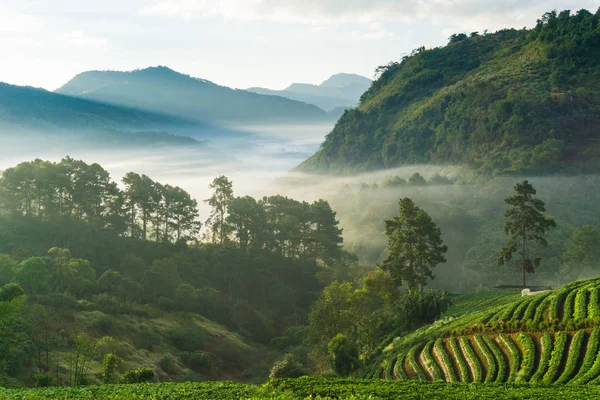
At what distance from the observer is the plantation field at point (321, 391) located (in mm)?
32719

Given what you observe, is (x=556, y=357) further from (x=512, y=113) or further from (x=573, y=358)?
(x=512, y=113)

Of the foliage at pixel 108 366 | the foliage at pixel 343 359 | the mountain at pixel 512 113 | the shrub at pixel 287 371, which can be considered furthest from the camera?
the mountain at pixel 512 113

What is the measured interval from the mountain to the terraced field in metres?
84.8

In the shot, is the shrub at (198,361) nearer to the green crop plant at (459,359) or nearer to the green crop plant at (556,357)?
the green crop plant at (459,359)

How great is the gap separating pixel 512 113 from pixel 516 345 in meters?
112

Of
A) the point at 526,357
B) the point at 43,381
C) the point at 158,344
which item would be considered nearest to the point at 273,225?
the point at 158,344

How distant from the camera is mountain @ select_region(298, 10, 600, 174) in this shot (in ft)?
445

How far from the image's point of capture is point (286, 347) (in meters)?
77.4

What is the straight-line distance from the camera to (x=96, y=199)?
9725cm

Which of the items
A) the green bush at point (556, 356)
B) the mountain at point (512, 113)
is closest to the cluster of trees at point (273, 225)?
the mountain at point (512, 113)

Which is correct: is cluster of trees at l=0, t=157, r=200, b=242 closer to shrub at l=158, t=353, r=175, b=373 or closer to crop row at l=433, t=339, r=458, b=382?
shrub at l=158, t=353, r=175, b=373

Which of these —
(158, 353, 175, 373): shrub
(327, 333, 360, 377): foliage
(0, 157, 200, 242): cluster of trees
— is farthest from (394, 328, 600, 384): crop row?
(0, 157, 200, 242): cluster of trees

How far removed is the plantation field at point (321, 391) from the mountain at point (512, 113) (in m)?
102

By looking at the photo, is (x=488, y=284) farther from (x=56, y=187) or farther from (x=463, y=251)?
(x=56, y=187)
